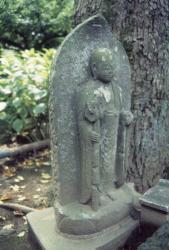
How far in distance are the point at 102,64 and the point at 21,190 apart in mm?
2120

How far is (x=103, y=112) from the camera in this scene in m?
2.46

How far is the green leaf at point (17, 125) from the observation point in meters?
4.73

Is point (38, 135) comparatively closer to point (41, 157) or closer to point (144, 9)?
point (41, 157)

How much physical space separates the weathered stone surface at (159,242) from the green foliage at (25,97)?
2.74 meters

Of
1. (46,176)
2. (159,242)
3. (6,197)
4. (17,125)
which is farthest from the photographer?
(17,125)

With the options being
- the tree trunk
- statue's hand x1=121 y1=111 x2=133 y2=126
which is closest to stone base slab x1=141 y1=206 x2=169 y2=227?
statue's hand x1=121 y1=111 x2=133 y2=126

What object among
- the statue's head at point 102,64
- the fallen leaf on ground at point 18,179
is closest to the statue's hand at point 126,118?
the statue's head at point 102,64

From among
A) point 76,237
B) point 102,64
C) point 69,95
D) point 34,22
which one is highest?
point 34,22

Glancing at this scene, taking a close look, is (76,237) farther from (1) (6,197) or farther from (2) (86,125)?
(1) (6,197)

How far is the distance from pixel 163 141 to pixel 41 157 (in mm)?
2004

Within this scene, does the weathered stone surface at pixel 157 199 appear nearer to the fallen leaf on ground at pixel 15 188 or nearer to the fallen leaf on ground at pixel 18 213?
the fallen leaf on ground at pixel 18 213

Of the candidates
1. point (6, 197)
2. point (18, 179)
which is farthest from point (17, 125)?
point (6, 197)

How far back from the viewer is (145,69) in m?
3.18

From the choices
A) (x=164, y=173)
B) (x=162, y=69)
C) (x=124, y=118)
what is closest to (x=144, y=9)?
(x=162, y=69)
